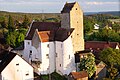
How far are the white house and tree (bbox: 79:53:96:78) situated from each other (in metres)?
9.02

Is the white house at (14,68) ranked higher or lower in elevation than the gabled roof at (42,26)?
lower

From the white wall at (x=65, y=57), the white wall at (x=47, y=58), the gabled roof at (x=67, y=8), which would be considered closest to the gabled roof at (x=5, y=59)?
the white wall at (x=47, y=58)

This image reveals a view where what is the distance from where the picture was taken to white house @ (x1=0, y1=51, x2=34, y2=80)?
4212 cm

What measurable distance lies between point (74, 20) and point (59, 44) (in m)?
5.25

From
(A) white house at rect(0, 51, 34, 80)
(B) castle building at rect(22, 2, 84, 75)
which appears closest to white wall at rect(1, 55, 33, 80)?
(A) white house at rect(0, 51, 34, 80)

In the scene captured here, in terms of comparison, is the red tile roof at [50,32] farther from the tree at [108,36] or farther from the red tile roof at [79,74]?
the tree at [108,36]

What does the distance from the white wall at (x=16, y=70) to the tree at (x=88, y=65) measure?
9.21 m

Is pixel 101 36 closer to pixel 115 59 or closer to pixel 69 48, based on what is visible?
pixel 115 59

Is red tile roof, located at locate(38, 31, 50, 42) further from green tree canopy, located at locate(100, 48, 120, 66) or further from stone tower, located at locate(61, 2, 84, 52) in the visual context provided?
green tree canopy, located at locate(100, 48, 120, 66)

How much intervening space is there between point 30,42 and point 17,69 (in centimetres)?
882

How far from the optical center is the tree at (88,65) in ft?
154

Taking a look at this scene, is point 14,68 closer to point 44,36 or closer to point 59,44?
point 44,36

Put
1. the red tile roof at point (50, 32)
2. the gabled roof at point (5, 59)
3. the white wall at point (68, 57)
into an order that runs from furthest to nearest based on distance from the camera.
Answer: the red tile roof at point (50, 32), the white wall at point (68, 57), the gabled roof at point (5, 59)

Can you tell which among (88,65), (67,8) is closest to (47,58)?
(88,65)
